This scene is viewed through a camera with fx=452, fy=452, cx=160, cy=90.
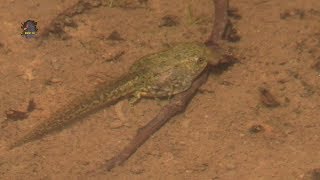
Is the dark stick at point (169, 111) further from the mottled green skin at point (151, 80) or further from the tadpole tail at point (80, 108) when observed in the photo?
the tadpole tail at point (80, 108)

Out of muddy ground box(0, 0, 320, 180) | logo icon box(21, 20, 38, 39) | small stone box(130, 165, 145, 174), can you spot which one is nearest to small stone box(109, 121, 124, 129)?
muddy ground box(0, 0, 320, 180)

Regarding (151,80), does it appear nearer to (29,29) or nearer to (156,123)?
(156,123)

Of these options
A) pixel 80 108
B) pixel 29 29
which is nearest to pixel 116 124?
pixel 80 108

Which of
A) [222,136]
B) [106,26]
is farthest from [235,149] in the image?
[106,26]

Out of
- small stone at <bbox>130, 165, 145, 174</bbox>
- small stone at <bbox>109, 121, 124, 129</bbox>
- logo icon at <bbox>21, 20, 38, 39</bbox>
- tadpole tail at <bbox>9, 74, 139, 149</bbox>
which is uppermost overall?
logo icon at <bbox>21, 20, 38, 39</bbox>

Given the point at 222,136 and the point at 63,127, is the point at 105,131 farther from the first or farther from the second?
the point at 222,136

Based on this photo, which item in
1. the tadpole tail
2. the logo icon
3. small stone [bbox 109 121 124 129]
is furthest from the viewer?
the logo icon

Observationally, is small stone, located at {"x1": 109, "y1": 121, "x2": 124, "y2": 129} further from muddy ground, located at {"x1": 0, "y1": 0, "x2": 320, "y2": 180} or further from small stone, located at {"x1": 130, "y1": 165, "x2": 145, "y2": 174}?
small stone, located at {"x1": 130, "y1": 165, "x2": 145, "y2": 174}
